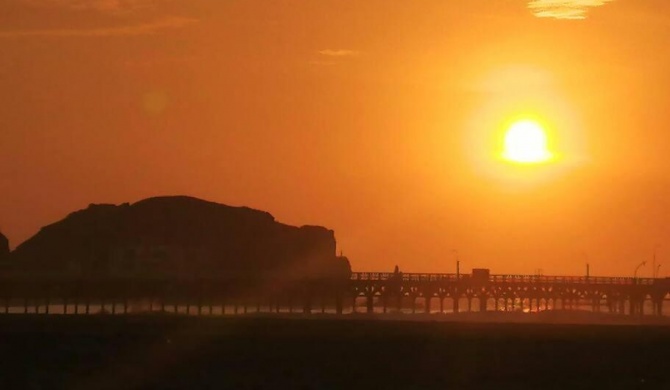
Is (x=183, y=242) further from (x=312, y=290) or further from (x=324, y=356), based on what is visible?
(x=324, y=356)

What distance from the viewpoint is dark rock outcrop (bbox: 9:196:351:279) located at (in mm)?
152000

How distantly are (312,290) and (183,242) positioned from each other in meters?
44.0

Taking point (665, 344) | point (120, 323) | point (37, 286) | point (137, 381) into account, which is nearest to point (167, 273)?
point (37, 286)

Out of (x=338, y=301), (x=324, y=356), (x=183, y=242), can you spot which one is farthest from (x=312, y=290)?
(x=324, y=356)

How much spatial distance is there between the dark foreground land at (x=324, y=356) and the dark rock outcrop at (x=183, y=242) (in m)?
86.9

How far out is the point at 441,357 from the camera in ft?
161

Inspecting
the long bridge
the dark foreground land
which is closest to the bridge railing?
the long bridge

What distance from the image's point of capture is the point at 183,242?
158m

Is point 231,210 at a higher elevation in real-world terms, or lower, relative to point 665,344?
higher

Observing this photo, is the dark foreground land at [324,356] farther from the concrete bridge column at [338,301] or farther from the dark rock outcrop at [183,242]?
the dark rock outcrop at [183,242]

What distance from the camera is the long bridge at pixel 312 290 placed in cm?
11256

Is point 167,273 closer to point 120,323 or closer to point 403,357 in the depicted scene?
point 120,323

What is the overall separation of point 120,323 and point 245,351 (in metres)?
16.8

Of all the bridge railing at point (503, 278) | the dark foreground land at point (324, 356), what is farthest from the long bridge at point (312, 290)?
the dark foreground land at point (324, 356)
